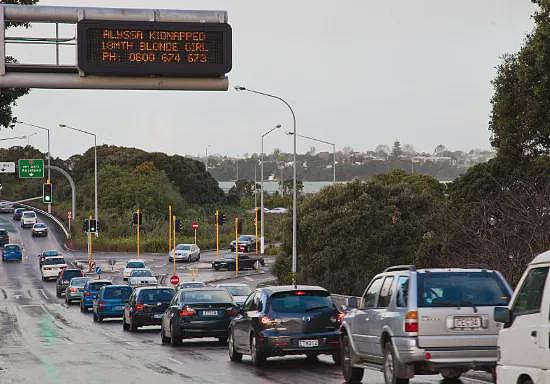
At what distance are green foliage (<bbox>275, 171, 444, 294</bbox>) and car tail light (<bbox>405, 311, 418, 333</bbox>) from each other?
37481 millimetres

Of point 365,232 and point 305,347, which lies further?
point 365,232

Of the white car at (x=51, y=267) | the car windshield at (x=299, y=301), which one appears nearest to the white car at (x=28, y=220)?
the white car at (x=51, y=267)

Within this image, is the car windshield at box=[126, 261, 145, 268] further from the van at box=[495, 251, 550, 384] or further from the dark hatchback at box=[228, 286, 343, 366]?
the van at box=[495, 251, 550, 384]

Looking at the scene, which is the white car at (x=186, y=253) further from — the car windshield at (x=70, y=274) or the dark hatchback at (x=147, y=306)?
the dark hatchback at (x=147, y=306)

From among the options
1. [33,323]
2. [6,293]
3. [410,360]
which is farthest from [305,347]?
[6,293]

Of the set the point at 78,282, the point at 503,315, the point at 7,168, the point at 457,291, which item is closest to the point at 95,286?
the point at 78,282

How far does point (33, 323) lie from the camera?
45.8 meters

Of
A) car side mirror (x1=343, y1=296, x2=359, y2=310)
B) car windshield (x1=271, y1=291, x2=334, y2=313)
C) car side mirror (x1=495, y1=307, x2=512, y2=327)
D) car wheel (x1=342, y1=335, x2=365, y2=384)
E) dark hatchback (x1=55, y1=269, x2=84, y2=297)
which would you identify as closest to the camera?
car side mirror (x1=495, y1=307, x2=512, y2=327)

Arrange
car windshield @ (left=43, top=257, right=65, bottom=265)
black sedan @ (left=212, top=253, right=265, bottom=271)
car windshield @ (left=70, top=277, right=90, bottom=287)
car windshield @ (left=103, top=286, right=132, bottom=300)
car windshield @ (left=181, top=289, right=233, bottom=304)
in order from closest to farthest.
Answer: car windshield @ (left=181, top=289, right=233, bottom=304), car windshield @ (left=103, top=286, right=132, bottom=300), car windshield @ (left=70, top=277, right=90, bottom=287), car windshield @ (left=43, top=257, right=65, bottom=265), black sedan @ (left=212, top=253, right=265, bottom=271)

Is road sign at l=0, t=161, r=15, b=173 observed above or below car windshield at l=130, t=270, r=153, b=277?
above

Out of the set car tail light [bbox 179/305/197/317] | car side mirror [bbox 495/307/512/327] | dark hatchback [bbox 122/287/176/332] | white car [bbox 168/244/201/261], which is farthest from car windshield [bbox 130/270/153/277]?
car side mirror [bbox 495/307/512/327]

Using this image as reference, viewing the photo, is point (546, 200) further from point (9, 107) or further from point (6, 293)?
point (6, 293)

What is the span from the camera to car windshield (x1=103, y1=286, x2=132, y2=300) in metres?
46.3

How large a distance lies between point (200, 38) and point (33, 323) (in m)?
23.0
